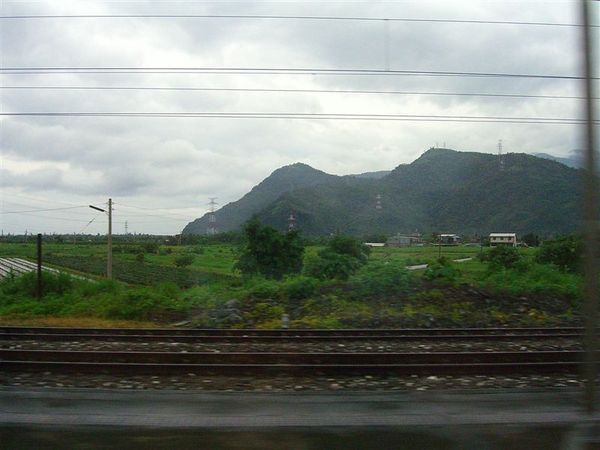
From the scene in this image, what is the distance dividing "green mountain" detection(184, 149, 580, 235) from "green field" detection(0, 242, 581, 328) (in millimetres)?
3263

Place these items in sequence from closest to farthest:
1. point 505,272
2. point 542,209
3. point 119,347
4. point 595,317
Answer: point 595,317 → point 119,347 → point 505,272 → point 542,209

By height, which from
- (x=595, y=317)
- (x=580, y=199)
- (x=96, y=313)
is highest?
(x=580, y=199)

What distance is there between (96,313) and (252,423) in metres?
14.6

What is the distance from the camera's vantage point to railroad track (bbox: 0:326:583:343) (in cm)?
1287

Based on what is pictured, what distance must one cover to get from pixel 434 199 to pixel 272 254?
33.5 ft

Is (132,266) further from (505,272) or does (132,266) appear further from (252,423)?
(252,423)

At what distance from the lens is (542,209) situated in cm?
2570

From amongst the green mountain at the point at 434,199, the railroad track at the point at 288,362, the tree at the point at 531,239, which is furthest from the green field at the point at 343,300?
the railroad track at the point at 288,362

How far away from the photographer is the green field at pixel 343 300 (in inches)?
659

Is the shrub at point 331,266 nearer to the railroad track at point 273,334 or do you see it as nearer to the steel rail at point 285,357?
the railroad track at point 273,334

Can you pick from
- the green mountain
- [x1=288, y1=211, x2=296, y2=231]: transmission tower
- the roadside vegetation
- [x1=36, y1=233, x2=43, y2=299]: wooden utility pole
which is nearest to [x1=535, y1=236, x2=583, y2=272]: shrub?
the roadside vegetation

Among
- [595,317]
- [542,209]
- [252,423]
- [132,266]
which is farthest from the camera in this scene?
[132,266]

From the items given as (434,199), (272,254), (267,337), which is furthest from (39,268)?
(434,199)

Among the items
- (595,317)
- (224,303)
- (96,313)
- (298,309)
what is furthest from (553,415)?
(96,313)
